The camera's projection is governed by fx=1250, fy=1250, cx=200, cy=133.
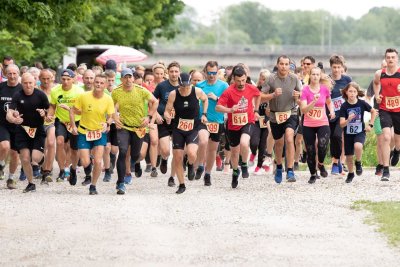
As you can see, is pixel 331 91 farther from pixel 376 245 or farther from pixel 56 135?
pixel 376 245

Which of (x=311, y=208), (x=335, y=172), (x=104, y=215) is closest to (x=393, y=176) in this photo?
(x=335, y=172)

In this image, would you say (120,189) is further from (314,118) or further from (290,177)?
(314,118)

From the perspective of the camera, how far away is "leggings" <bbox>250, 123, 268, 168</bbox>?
70.9ft

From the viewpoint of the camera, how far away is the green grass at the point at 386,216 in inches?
513

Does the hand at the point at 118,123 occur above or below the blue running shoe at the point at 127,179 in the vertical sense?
above

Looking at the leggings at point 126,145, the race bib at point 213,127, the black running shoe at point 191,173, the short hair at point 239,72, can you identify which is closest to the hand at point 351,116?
the short hair at point 239,72

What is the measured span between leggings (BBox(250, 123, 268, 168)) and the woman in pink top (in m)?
2.41

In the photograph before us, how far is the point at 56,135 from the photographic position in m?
20.0

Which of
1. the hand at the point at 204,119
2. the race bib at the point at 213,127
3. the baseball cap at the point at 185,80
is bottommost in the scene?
the race bib at the point at 213,127

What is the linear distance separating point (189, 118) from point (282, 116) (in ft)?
5.80

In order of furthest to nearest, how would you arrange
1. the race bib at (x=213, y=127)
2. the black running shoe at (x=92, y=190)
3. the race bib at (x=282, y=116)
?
the race bib at (x=213, y=127) → the race bib at (x=282, y=116) → the black running shoe at (x=92, y=190)

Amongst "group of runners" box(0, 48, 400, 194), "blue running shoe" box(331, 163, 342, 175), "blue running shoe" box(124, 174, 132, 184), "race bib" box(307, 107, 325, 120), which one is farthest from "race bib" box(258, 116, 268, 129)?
"blue running shoe" box(124, 174, 132, 184)

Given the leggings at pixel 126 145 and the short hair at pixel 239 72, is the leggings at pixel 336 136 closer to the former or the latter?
the short hair at pixel 239 72

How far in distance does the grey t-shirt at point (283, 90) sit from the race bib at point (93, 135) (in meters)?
2.89
